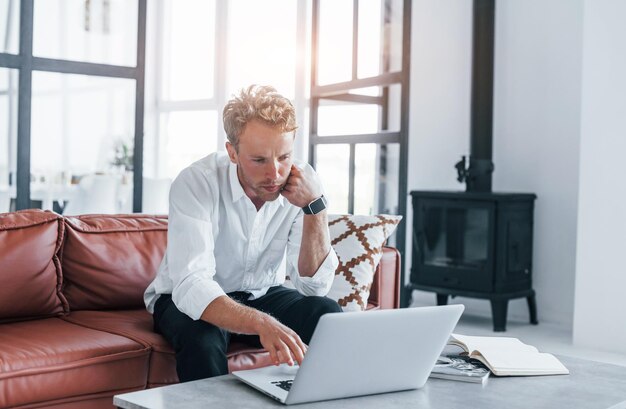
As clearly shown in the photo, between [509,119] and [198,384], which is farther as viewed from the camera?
[509,119]

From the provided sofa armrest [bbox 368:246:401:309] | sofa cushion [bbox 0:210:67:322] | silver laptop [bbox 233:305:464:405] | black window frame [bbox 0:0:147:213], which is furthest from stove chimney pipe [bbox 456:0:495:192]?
silver laptop [bbox 233:305:464:405]

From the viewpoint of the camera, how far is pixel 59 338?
2.25m

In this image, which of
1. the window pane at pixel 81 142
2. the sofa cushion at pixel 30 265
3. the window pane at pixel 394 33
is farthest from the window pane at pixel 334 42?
the sofa cushion at pixel 30 265

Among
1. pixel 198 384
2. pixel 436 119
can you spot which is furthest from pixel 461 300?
pixel 198 384

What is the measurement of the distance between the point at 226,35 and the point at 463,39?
10.2 ft

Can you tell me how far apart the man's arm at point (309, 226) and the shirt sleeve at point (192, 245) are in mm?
242

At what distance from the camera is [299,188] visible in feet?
7.53

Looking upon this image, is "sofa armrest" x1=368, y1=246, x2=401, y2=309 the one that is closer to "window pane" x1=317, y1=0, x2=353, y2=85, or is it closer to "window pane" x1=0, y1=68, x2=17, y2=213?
"window pane" x1=0, y1=68, x2=17, y2=213

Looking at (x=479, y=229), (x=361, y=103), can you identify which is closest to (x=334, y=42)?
(x=361, y=103)

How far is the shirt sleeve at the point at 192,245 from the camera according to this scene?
2053 millimetres

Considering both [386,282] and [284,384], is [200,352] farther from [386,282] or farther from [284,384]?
[386,282]

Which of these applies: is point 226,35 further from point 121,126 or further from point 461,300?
point 461,300

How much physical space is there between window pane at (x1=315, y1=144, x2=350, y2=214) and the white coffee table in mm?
3862

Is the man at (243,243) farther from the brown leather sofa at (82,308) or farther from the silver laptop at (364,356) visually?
the silver laptop at (364,356)
